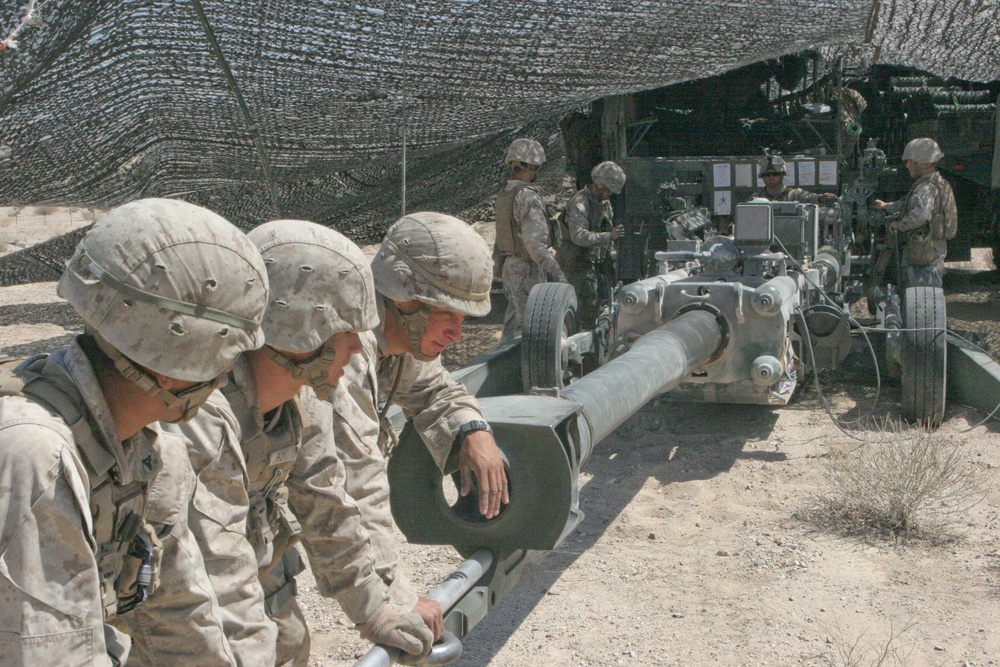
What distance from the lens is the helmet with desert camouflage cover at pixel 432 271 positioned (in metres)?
3.04

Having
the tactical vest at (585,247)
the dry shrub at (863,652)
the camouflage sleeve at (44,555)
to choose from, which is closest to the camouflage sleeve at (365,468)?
the camouflage sleeve at (44,555)

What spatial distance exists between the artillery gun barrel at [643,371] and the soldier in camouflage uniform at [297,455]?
1.15 metres

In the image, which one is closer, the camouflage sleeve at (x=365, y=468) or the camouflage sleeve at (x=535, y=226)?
the camouflage sleeve at (x=365, y=468)

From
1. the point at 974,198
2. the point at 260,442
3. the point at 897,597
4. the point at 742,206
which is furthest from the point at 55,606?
the point at 974,198

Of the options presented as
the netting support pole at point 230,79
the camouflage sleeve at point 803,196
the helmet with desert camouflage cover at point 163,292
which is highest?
the netting support pole at point 230,79

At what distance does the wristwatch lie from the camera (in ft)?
10.0

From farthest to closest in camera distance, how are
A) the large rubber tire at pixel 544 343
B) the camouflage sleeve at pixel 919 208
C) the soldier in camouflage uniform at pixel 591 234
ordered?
the soldier in camouflage uniform at pixel 591 234 → the camouflage sleeve at pixel 919 208 → the large rubber tire at pixel 544 343

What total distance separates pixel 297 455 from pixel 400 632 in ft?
1.50

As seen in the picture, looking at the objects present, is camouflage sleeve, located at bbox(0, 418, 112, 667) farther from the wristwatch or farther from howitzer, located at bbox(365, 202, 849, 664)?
the wristwatch

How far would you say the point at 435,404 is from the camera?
3205mm

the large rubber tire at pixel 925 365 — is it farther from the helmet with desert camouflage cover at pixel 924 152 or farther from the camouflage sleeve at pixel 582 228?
the camouflage sleeve at pixel 582 228

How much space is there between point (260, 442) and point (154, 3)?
4.23m

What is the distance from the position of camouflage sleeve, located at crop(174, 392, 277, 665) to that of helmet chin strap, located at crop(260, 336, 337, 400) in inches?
8.1

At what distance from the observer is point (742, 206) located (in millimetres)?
6344
